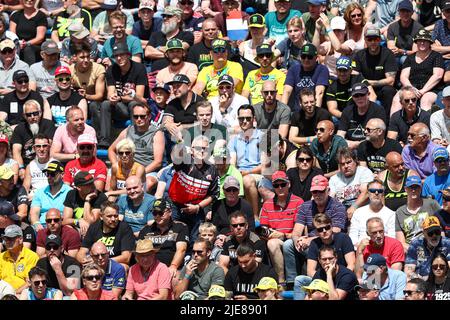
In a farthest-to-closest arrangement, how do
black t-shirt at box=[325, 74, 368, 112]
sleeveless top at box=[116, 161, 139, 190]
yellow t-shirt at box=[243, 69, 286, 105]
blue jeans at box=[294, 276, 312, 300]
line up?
yellow t-shirt at box=[243, 69, 286, 105] → black t-shirt at box=[325, 74, 368, 112] → sleeveless top at box=[116, 161, 139, 190] → blue jeans at box=[294, 276, 312, 300]

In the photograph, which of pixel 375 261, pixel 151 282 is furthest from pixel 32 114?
pixel 375 261

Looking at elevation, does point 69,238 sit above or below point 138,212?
below

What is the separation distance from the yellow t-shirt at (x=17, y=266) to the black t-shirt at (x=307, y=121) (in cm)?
433

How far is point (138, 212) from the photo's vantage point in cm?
2039

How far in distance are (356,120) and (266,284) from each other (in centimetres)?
385

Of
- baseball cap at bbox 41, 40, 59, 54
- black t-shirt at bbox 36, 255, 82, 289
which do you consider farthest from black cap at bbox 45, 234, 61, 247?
baseball cap at bbox 41, 40, 59, 54

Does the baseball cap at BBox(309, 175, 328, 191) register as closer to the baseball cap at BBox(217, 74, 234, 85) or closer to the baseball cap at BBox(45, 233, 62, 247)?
the baseball cap at BBox(217, 74, 234, 85)

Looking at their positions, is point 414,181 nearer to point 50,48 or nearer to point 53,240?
point 53,240

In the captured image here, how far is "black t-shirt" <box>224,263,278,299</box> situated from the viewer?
61.9 feet

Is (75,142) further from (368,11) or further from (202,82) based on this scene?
(368,11)

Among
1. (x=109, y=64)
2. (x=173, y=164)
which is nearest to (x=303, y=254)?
(x=173, y=164)

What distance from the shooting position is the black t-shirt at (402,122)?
2134 cm

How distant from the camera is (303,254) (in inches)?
764

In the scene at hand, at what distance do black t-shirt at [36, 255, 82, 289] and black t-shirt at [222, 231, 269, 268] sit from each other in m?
1.95
